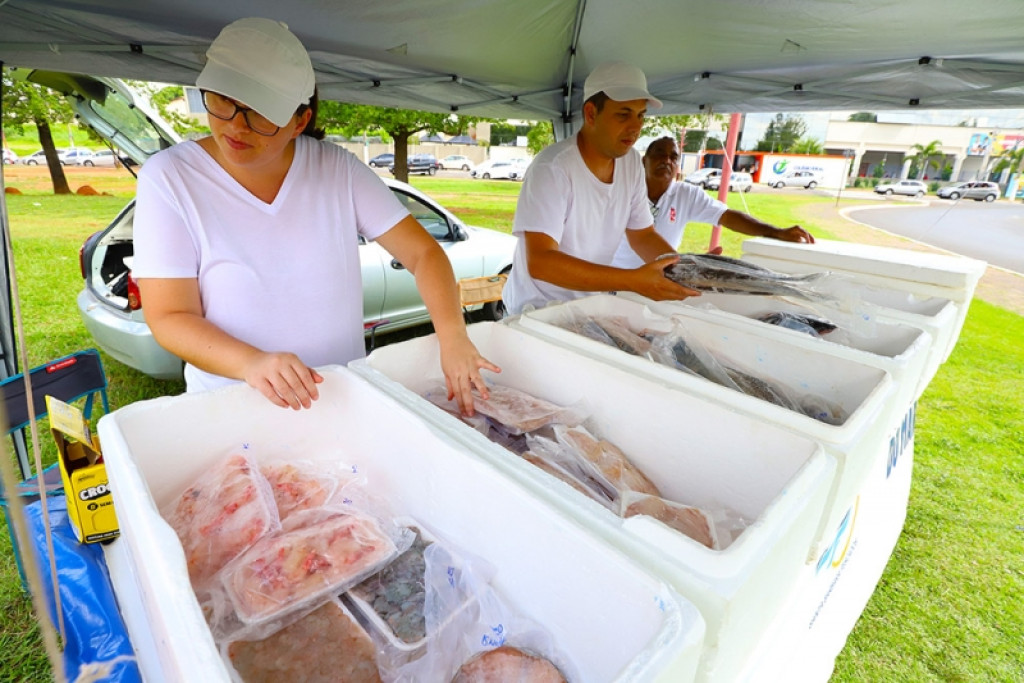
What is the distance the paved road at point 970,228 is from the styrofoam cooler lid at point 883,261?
336 inches

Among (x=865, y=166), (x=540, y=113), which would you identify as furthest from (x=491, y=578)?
(x=865, y=166)

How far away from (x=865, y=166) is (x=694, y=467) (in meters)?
51.6

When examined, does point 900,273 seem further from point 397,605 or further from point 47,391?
point 47,391

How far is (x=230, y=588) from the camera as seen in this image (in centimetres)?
77

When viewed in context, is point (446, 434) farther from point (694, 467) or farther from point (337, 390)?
point (694, 467)

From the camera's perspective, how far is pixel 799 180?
29.6 m

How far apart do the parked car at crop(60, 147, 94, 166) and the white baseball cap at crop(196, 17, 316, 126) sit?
3038 cm

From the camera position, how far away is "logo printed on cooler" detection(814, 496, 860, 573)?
3.79ft

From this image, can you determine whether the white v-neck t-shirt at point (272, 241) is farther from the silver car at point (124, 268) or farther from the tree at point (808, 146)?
the tree at point (808, 146)

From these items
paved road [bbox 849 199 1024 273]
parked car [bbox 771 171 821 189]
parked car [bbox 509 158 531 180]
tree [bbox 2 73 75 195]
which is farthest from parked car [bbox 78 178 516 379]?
parked car [bbox 771 171 821 189]

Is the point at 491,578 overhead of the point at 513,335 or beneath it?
beneath

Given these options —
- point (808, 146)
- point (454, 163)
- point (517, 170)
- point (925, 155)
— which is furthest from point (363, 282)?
point (808, 146)

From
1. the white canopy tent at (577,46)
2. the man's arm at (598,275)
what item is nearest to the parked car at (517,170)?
the white canopy tent at (577,46)

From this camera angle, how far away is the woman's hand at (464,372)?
47.7 inches
